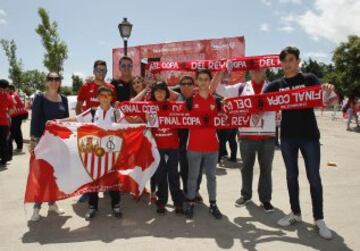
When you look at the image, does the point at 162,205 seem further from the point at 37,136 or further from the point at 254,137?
the point at 37,136

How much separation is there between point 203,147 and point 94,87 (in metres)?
2.42

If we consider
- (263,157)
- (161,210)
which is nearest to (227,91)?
(263,157)

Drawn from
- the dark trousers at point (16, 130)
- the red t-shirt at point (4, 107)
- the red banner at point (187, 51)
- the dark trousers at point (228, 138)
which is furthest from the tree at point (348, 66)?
the red t-shirt at point (4, 107)

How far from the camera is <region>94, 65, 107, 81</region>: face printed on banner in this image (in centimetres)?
658

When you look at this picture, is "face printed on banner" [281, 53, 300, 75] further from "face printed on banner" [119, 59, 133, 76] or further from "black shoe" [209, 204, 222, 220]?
"face printed on banner" [119, 59, 133, 76]

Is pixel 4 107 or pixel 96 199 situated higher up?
pixel 4 107

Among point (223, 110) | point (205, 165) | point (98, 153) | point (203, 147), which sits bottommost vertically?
point (205, 165)

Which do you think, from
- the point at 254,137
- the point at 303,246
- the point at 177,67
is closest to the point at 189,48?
the point at 177,67

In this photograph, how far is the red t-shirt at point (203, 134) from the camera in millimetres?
5590

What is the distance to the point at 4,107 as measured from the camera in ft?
34.2

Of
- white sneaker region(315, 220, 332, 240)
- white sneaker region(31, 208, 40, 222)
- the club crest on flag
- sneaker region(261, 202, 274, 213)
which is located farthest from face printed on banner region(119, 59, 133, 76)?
white sneaker region(315, 220, 332, 240)

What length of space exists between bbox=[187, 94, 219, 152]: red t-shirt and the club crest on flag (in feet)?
3.80

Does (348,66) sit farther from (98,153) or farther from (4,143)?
(98,153)

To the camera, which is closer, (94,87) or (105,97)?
(105,97)
